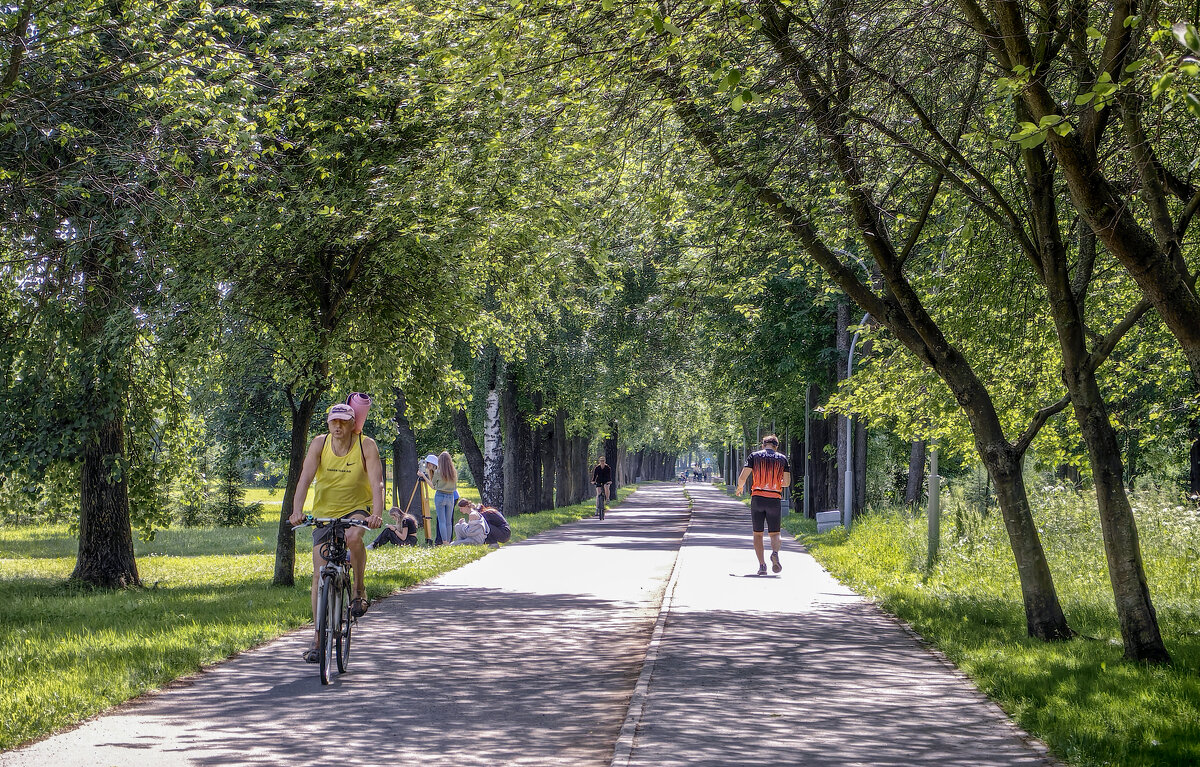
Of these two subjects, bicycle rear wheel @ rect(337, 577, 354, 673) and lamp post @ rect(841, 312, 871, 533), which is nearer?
bicycle rear wheel @ rect(337, 577, 354, 673)

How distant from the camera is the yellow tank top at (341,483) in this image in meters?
8.49

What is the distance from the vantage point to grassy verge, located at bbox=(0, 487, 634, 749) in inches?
287

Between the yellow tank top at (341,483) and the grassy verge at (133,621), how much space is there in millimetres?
1583

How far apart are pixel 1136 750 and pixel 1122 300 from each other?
10.5 metres

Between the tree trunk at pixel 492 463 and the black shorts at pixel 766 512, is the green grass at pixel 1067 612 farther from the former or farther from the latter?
the tree trunk at pixel 492 463

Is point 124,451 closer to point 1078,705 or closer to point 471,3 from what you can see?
point 471,3

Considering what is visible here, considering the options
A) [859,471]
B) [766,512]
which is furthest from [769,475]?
[859,471]

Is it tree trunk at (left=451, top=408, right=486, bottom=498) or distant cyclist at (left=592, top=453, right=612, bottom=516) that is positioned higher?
tree trunk at (left=451, top=408, right=486, bottom=498)

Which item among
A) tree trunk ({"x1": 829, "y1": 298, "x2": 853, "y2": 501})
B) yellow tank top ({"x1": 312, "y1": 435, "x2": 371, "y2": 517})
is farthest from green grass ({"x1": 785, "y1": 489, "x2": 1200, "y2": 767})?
yellow tank top ({"x1": 312, "y1": 435, "x2": 371, "y2": 517})

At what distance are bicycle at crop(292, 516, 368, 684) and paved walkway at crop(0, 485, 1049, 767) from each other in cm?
18

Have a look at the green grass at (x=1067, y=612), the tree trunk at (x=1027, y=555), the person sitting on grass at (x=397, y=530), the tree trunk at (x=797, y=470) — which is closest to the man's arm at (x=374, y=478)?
the green grass at (x=1067, y=612)

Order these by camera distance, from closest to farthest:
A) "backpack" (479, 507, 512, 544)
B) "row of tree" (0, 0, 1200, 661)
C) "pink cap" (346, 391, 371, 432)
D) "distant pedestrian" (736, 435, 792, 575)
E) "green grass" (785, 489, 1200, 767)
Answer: "green grass" (785, 489, 1200, 767), "pink cap" (346, 391, 371, 432), "row of tree" (0, 0, 1200, 661), "distant pedestrian" (736, 435, 792, 575), "backpack" (479, 507, 512, 544)

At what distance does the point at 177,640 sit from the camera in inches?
379

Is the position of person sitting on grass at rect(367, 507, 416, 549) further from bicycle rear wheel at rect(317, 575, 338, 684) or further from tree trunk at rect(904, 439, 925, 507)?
bicycle rear wheel at rect(317, 575, 338, 684)
